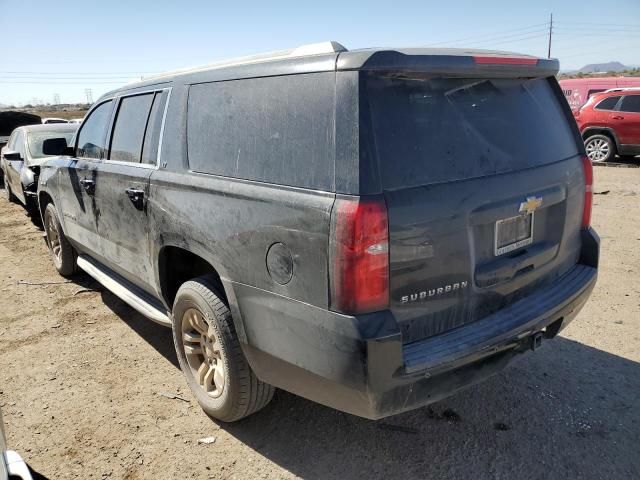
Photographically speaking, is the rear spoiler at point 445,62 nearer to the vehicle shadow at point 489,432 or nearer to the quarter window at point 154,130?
the quarter window at point 154,130

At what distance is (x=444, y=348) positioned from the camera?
214cm

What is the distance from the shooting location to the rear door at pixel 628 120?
39.8ft

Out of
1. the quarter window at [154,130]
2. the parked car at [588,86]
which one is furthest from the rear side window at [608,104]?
the quarter window at [154,130]

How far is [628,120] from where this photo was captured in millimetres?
12141

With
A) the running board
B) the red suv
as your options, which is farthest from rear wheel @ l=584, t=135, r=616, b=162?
the running board

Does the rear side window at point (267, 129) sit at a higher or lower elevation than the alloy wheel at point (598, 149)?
higher

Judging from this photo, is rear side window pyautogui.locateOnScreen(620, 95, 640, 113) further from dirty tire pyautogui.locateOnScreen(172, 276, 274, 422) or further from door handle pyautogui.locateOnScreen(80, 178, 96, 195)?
dirty tire pyautogui.locateOnScreen(172, 276, 274, 422)

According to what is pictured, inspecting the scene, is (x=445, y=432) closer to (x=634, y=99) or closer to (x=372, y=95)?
(x=372, y=95)

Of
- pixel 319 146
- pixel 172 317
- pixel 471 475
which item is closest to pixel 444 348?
pixel 471 475

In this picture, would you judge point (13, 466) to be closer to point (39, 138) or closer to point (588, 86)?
point (39, 138)

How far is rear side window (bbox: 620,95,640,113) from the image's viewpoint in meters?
12.2

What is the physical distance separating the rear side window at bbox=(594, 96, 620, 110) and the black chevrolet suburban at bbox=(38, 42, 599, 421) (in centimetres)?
1127

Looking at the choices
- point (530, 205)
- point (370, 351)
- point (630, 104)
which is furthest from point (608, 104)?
point (370, 351)

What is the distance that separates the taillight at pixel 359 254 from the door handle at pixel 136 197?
5.68 feet
